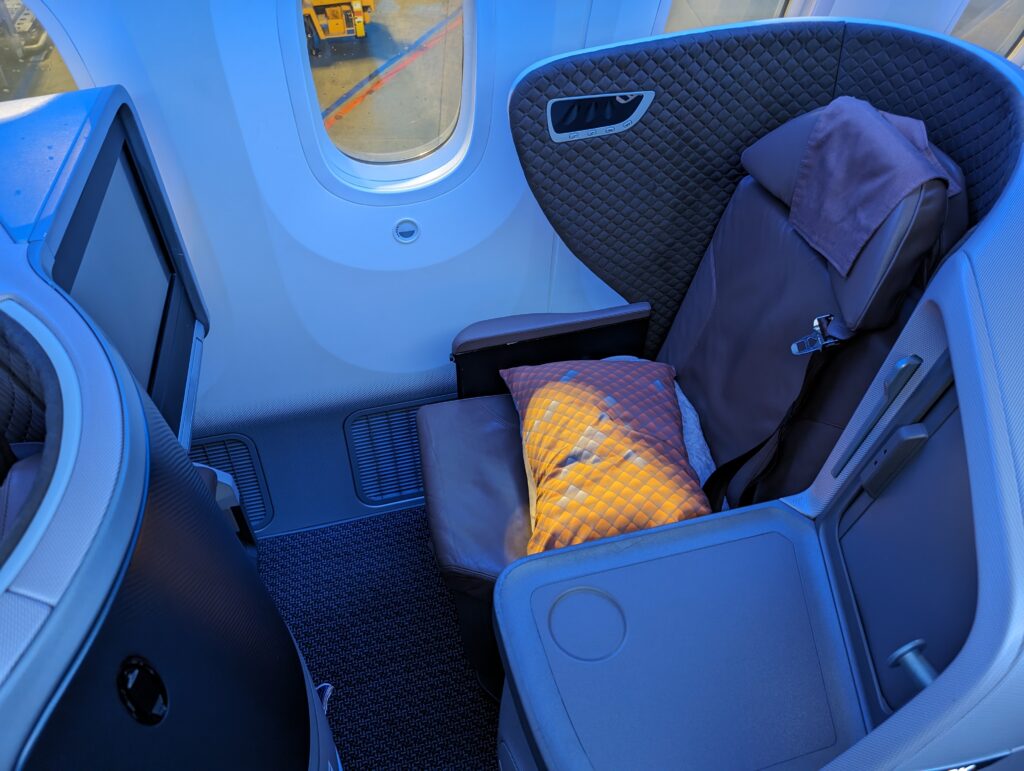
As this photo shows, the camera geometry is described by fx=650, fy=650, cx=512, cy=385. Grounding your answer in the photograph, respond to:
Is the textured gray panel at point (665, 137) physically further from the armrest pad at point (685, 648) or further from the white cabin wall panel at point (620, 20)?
the armrest pad at point (685, 648)

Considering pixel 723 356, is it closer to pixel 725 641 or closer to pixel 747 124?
pixel 747 124

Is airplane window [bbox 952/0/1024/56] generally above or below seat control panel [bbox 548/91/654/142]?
below

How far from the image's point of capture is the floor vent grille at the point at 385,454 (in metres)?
2.07

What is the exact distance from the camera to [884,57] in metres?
1.30

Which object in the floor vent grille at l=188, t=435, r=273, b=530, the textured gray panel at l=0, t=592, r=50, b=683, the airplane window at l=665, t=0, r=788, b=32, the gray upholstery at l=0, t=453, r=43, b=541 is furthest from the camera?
the floor vent grille at l=188, t=435, r=273, b=530

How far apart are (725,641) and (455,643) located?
1.07 metres

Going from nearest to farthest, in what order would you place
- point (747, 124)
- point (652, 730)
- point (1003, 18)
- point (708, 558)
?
point (652, 730) < point (708, 558) < point (747, 124) < point (1003, 18)

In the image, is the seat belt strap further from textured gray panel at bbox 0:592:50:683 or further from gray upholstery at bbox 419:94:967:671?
textured gray panel at bbox 0:592:50:683

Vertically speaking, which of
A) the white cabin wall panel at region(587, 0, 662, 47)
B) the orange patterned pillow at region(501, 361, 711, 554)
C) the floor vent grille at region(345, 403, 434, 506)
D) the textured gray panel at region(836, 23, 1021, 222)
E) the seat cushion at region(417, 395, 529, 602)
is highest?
the white cabin wall panel at region(587, 0, 662, 47)

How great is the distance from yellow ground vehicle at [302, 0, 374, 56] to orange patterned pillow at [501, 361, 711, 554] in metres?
0.93

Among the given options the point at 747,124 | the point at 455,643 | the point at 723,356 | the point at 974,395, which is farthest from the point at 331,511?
the point at 974,395

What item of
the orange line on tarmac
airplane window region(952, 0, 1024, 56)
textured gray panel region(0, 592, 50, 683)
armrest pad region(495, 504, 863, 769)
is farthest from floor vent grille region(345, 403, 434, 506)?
airplane window region(952, 0, 1024, 56)

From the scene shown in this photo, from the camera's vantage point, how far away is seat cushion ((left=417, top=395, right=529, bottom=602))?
1374mm

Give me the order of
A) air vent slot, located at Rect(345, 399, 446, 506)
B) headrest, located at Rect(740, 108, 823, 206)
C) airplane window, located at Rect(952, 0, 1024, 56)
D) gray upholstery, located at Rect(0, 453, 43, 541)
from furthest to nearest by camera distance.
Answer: airplane window, located at Rect(952, 0, 1024, 56)
air vent slot, located at Rect(345, 399, 446, 506)
headrest, located at Rect(740, 108, 823, 206)
gray upholstery, located at Rect(0, 453, 43, 541)
